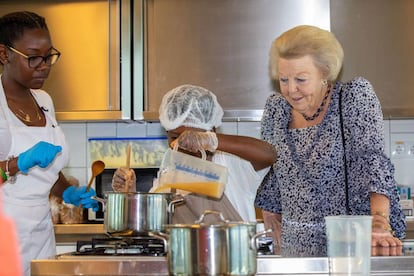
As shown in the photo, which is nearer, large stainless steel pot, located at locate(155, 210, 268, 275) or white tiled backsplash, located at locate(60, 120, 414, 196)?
large stainless steel pot, located at locate(155, 210, 268, 275)

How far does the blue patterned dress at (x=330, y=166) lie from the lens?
1782 mm

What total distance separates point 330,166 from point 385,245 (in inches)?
16.7

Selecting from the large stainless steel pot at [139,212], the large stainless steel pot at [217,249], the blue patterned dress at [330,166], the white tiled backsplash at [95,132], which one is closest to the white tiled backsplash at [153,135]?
the white tiled backsplash at [95,132]

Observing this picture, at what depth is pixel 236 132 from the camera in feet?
10.6

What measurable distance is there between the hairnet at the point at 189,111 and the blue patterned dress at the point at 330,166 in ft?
0.88

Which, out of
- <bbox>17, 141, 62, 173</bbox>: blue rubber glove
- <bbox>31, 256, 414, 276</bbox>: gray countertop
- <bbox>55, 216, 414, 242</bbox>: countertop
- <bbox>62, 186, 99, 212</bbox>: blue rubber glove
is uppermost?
<bbox>17, 141, 62, 173</bbox>: blue rubber glove

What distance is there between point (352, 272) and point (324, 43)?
0.84 m

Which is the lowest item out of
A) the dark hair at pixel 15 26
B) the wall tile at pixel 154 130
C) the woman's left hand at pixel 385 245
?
the woman's left hand at pixel 385 245

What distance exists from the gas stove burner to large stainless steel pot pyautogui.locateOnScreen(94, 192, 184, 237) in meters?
0.05

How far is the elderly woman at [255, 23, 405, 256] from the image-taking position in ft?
5.91

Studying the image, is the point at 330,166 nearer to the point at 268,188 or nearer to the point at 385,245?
the point at 268,188

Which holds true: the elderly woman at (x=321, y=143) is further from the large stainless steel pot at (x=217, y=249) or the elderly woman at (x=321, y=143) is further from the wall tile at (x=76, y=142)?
the wall tile at (x=76, y=142)

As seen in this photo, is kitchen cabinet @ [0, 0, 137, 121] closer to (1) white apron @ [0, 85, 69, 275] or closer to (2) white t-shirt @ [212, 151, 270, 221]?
(1) white apron @ [0, 85, 69, 275]

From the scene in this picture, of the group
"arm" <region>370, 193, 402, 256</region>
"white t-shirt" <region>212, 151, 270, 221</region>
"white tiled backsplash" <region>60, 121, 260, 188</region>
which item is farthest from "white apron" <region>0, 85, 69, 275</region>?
"white tiled backsplash" <region>60, 121, 260, 188</region>
